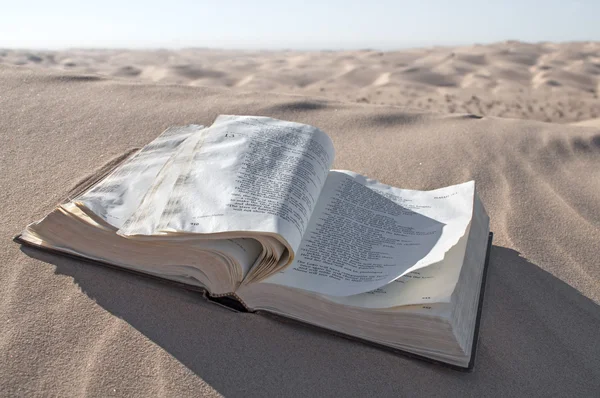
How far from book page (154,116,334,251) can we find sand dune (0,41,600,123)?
10.8 feet

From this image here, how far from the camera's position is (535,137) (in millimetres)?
2373

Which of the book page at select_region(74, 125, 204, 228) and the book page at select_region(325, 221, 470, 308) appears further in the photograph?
the book page at select_region(74, 125, 204, 228)

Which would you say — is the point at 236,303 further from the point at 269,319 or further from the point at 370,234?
the point at 370,234

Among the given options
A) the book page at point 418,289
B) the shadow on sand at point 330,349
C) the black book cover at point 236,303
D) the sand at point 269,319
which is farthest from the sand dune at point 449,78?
the book page at point 418,289

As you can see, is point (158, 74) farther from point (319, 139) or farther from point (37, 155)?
point (319, 139)

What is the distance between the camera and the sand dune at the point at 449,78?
5.28 metres

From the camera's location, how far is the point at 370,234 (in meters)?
1.27

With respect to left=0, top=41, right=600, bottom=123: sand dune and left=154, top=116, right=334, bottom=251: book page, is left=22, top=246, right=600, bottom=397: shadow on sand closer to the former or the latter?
left=154, top=116, right=334, bottom=251: book page

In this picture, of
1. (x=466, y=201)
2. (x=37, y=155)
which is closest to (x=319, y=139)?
(x=466, y=201)

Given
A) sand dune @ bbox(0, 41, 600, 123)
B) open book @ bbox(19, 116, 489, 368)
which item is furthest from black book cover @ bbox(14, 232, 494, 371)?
sand dune @ bbox(0, 41, 600, 123)

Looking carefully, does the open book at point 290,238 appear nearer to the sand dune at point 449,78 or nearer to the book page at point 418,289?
the book page at point 418,289

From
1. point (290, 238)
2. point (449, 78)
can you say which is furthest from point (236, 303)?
point (449, 78)

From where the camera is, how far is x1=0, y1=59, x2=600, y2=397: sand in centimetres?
100

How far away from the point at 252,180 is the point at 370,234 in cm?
34
